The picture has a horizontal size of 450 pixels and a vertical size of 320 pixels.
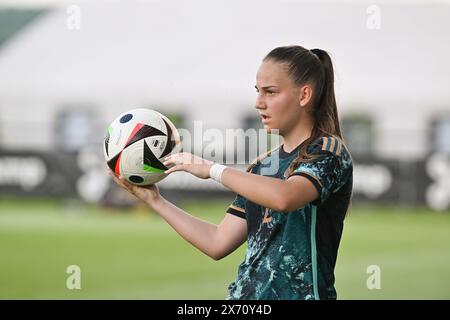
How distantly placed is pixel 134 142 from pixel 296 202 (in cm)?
119

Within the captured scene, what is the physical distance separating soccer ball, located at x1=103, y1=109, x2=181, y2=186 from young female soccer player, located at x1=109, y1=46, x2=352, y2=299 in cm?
35

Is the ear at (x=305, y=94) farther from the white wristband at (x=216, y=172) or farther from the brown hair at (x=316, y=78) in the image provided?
the white wristband at (x=216, y=172)

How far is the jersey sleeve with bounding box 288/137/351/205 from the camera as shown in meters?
3.54

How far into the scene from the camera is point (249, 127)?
23.6 meters

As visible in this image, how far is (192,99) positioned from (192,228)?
2037 cm

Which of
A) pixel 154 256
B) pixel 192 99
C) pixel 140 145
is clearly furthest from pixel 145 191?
pixel 192 99

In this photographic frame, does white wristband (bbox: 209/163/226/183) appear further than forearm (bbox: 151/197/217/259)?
No

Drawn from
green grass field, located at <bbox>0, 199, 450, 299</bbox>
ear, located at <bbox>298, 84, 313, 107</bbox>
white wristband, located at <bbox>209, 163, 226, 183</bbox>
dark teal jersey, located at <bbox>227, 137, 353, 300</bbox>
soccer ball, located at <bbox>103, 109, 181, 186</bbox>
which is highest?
ear, located at <bbox>298, 84, 313, 107</bbox>

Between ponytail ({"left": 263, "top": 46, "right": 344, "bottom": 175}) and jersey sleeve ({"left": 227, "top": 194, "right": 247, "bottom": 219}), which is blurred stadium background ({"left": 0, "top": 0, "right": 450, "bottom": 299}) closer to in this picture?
jersey sleeve ({"left": 227, "top": 194, "right": 247, "bottom": 219})

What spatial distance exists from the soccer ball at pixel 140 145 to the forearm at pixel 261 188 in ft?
2.44

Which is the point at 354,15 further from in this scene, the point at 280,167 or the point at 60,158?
the point at 280,167

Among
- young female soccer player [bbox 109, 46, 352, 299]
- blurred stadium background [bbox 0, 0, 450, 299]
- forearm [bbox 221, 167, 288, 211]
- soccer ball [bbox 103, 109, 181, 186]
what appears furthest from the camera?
blurred stadium background [bbox 0, 0, 450, 299]

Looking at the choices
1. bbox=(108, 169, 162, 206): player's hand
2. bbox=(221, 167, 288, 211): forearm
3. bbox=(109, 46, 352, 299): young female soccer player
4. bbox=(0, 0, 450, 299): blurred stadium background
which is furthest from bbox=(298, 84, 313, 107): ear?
bbox=(0, 0, 450, 299): blurred stadium background
